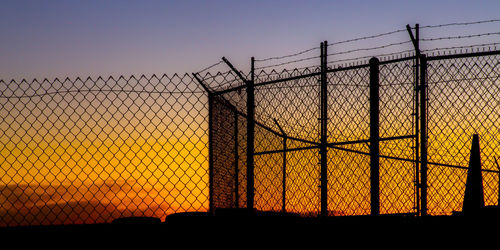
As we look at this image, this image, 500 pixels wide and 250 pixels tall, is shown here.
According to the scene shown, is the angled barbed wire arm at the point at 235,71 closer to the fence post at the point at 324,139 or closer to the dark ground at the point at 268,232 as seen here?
the fence post at the point at 324,139

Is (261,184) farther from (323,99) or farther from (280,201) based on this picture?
(323,99)

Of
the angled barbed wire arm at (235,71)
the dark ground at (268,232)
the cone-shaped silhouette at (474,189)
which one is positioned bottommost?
the dark ground at (268,232)

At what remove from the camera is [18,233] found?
386cm

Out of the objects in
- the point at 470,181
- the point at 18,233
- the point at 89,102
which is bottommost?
the point at 18,233

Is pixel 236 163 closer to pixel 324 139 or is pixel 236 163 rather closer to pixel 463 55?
pixel 324 139

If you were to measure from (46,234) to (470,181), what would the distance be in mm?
3181

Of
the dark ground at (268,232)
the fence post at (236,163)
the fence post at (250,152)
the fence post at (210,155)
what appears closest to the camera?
the dark ground at (268,232)

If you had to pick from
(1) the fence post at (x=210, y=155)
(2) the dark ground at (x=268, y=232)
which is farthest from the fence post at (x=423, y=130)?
(1) the fence post at (x=210, y=155)

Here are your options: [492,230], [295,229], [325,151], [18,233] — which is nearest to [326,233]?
[295,229]

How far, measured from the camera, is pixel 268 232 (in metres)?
3.71

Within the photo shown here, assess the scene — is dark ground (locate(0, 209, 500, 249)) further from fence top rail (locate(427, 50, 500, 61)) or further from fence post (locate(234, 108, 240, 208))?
fence post (locate(234, 108, 240, 208))

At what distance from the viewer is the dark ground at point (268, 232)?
11.7ft

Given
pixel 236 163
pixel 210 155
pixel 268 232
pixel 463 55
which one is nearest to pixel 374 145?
pixel 463 55

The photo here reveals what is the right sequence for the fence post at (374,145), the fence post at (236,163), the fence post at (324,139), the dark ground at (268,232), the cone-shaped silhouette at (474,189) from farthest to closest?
the fence post at (236,163) < the fence post at (324,139) < the fence post at (374,145) < the cone-shaped silhouette at (474,189) < the dark ground at (268,232)
